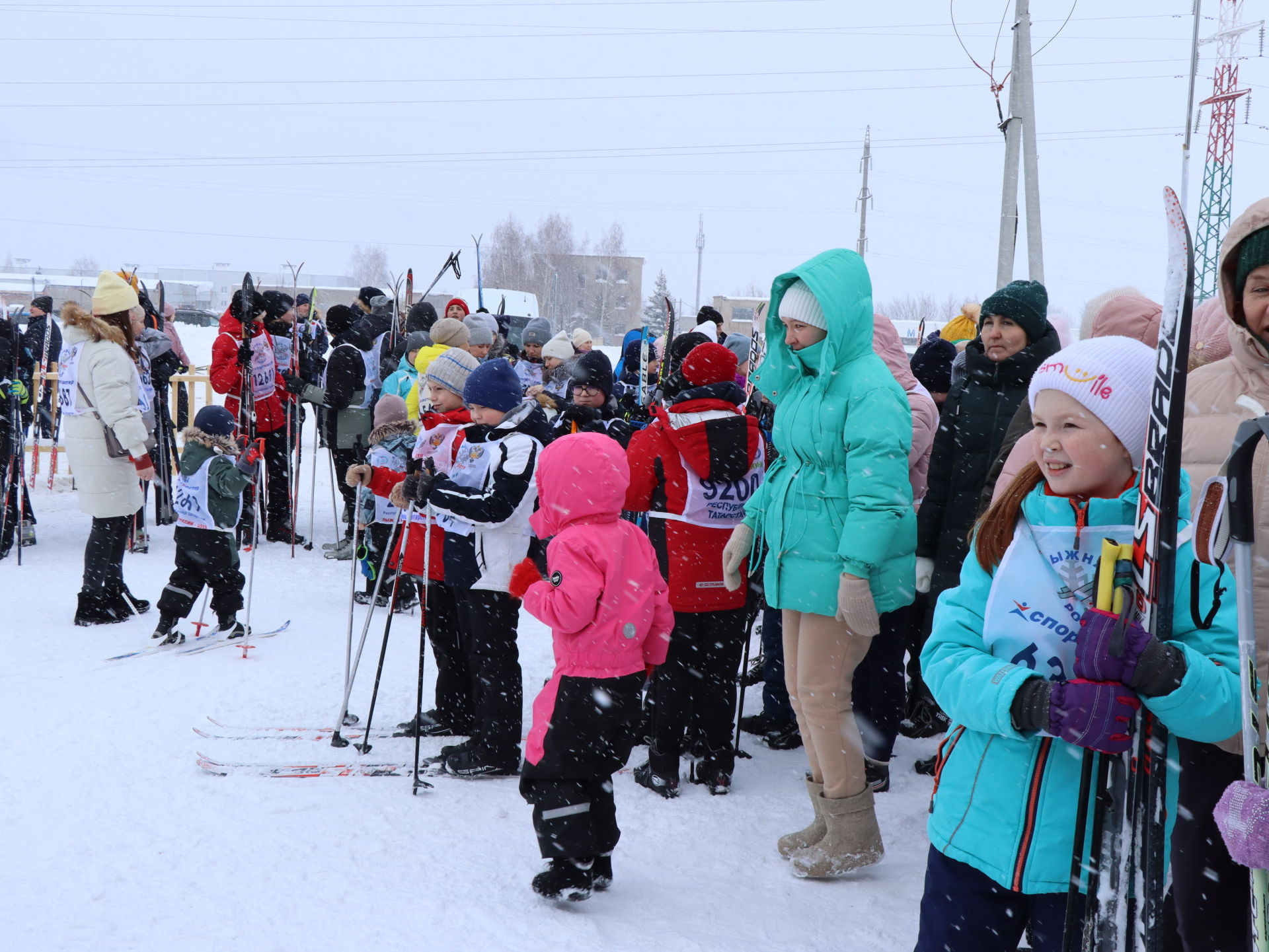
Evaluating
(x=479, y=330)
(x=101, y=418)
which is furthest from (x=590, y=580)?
(x=479, y=330)

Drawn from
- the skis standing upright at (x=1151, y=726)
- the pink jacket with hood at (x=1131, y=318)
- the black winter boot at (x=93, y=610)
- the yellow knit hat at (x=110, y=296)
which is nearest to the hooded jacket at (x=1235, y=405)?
the skis standing upright at (x=1151, y=726)

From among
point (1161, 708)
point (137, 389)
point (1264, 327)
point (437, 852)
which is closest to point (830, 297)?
point (1264, 327)

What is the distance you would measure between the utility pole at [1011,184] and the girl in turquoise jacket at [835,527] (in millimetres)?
7203

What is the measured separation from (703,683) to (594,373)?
251 cm

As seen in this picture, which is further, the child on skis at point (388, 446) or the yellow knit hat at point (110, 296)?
the yellow knit hat at point (110, 296)

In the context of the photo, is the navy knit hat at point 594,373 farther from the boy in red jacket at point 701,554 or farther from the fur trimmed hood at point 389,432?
the boy in red jacket at point 701,554

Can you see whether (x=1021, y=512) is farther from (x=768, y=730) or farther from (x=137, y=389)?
(x=137, y=389)

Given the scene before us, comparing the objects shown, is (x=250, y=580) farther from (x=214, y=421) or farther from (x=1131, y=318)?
(x=1131, y=318)

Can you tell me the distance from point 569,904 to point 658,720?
113cm

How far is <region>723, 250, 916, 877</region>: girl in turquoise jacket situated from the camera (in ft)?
10.6

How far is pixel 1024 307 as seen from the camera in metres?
3.75

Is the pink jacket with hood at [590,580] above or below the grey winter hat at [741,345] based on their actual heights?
below

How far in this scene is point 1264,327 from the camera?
6.49 ft

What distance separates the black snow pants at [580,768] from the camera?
3178mm
